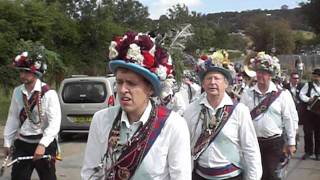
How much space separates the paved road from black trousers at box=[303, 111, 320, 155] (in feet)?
0.99

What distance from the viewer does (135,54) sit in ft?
10.2

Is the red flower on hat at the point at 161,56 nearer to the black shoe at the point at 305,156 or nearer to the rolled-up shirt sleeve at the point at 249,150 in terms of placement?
the rolled-up shirt sleeve at the point at 249,150

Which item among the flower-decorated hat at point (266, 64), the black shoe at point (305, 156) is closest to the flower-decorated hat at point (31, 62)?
the flower-decorated hat at point (266, 64)

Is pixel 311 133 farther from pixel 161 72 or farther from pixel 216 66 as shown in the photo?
pixel 161 72

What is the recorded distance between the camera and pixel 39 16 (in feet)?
79.3

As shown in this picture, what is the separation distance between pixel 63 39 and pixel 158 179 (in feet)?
91.1

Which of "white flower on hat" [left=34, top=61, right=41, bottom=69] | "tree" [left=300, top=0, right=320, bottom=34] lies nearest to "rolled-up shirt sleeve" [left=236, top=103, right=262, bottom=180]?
"white flower on hat" [left=34, top=61, right=41, bottom=69]

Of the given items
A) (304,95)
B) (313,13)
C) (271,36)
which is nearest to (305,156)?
→ (304,95)

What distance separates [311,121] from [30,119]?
760 cm

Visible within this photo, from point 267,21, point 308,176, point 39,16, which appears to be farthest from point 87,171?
point 267,21

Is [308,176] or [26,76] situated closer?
[26,76]

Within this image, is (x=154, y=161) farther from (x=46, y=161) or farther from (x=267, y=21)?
(x=267, y=21)

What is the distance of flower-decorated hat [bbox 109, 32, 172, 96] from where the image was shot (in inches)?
123

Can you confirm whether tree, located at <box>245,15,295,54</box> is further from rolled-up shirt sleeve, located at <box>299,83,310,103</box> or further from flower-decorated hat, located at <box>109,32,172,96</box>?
flower-decorated hat, located at <box>109,32,172,96</box>
